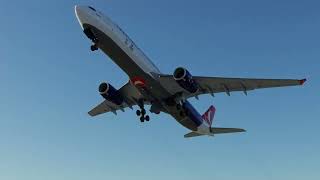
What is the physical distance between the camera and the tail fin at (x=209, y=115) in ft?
218

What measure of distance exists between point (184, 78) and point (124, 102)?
37.3 ft

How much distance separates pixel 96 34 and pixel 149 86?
7.78m

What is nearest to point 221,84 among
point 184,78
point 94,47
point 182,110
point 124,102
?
point 184,78

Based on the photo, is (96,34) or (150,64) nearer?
(96,34)

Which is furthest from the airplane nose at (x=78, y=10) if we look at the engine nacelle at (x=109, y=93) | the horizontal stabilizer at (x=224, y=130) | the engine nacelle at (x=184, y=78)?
the horizontal stabilizer at (x=224, y=130)

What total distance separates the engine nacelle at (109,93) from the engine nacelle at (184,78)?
8987mm

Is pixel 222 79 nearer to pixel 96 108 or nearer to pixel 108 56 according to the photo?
pixel 108 56

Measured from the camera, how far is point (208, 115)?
68.6 metres

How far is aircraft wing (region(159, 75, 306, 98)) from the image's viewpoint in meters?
52.2

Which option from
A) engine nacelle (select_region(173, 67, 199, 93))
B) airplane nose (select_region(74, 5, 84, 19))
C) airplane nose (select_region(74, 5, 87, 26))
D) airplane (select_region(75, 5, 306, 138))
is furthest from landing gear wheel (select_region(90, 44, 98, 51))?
engine nacelle (select_region(173, 67, 199, 93))

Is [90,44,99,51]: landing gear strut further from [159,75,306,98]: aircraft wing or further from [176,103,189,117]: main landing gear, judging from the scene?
[176,103,189,117]: main landing gear

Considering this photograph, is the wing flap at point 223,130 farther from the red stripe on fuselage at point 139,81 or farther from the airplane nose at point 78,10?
the airplane nose at point 78,10

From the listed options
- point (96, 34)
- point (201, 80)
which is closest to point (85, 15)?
point (96, 34)

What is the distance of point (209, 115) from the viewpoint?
6900 cm
